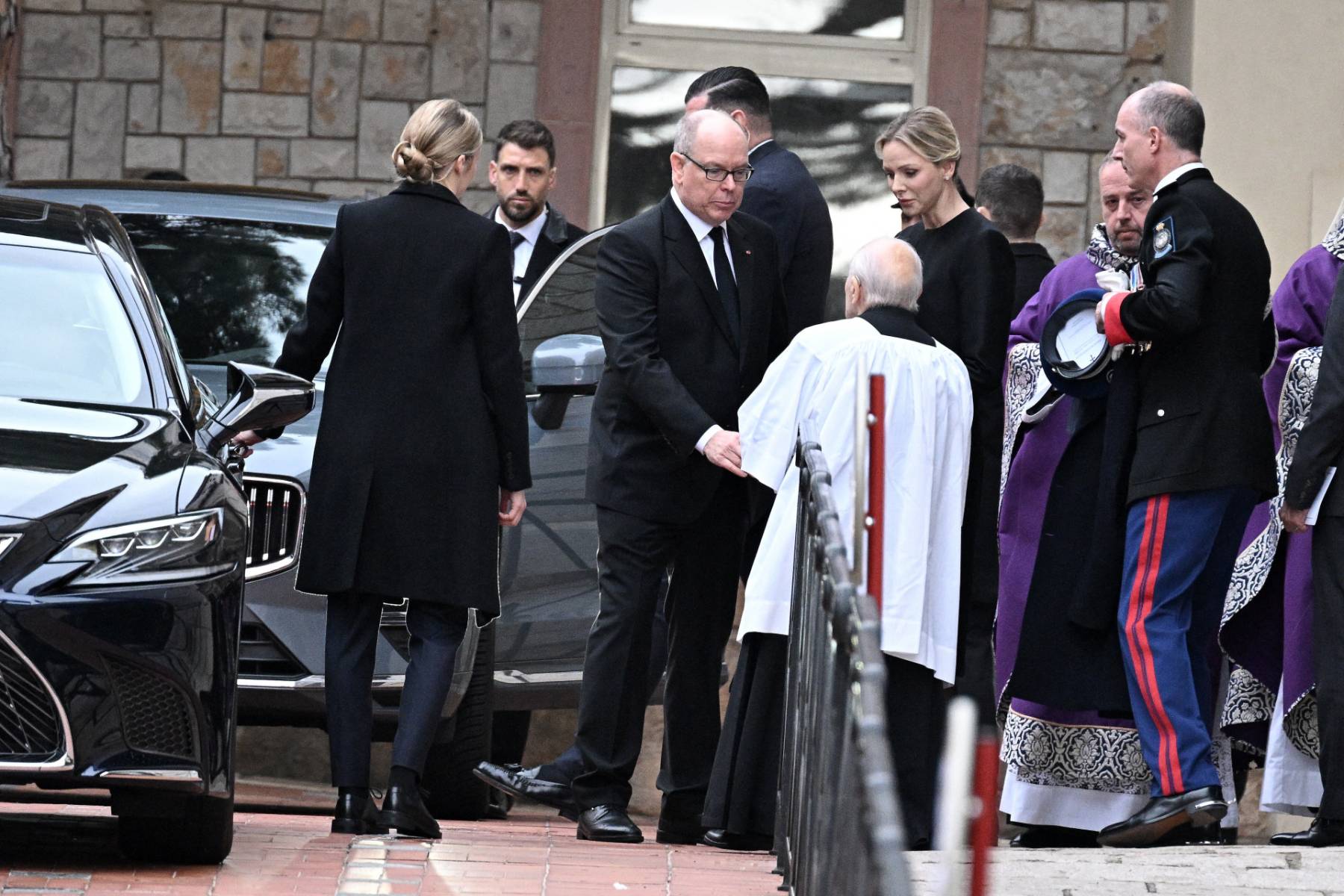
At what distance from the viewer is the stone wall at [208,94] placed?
12.8 metres

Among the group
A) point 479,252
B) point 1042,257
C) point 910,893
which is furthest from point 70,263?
point 910,893

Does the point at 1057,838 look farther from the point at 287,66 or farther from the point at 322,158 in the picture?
the point at 287,66

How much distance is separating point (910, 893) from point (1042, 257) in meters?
6.06

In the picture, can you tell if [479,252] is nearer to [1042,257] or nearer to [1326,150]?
[1042,257]

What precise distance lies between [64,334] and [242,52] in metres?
7.39

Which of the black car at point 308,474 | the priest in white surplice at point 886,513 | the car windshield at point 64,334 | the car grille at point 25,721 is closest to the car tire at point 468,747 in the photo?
the black car at point 308,474

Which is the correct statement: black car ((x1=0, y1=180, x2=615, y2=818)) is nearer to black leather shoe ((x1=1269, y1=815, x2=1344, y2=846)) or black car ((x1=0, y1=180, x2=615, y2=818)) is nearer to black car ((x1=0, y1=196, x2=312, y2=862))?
black car ((x1=0, y1=196, x2=312, y2=862))

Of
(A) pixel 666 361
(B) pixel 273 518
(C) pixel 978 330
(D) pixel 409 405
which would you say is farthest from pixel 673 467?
(B) pixel 273 518

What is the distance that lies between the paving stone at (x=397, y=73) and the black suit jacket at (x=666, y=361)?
263 inches

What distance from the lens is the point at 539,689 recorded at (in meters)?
7.43

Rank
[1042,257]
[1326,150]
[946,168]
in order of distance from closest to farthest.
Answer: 1. [946,168]
2. [1042,257]
3. [1326,150]

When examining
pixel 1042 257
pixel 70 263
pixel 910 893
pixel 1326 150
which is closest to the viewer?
pixel 910 893

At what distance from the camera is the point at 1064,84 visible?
13.0m

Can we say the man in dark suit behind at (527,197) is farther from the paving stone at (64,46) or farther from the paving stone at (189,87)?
the paving stone at (64,46)
